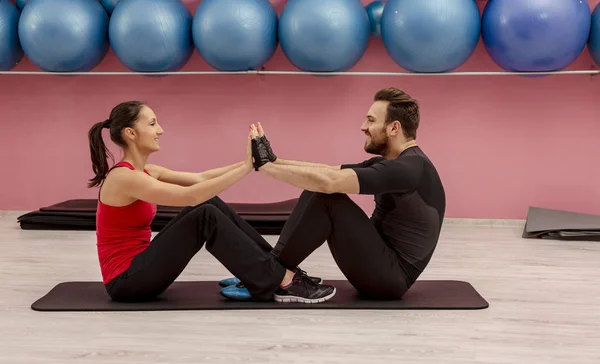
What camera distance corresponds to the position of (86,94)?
4.79 m

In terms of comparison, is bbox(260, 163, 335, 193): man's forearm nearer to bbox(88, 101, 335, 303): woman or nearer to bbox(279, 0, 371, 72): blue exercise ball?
bbox(88, 101, 335, 303): woman

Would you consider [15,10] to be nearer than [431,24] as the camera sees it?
No

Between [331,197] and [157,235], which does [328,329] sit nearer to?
[331,197]

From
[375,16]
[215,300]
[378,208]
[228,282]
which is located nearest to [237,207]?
[375,16]

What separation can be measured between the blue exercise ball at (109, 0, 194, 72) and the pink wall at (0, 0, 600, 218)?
0.55 metres

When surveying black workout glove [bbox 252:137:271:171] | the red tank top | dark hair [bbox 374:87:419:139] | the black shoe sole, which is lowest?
the black shoe sole

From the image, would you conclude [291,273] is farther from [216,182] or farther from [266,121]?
[266,121]

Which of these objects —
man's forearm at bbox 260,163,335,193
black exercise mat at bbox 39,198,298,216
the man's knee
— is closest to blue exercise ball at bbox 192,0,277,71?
black exercise mat at bbox 39,198,298,216

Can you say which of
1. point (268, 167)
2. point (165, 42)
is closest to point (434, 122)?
point (165, 42)

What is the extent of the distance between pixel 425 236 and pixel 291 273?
0.53 metres

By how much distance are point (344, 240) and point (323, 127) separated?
2153 mm

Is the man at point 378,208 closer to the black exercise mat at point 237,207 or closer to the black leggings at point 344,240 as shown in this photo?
the black leggings at point 344,240

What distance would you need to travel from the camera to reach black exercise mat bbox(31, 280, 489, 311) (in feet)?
8.93

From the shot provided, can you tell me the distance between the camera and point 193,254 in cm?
267
